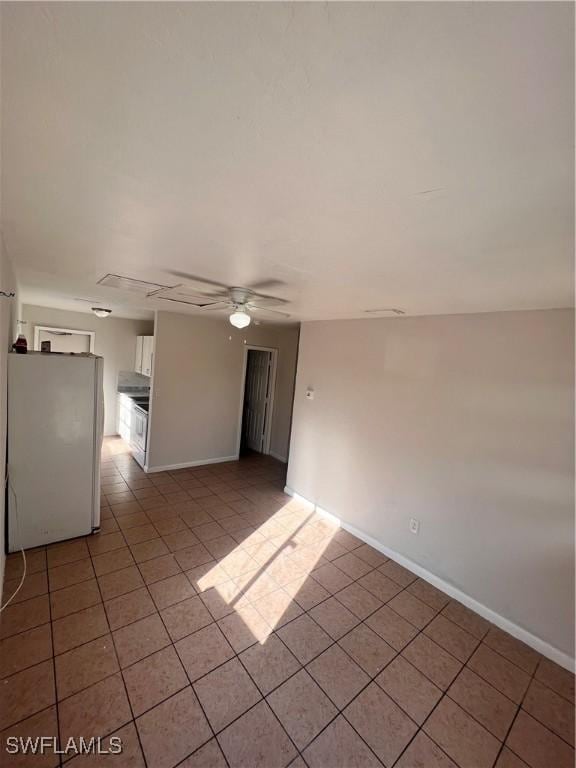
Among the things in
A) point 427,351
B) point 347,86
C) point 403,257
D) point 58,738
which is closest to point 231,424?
point 427,351

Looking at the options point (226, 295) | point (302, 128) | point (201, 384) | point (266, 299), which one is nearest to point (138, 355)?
point (201, 384)

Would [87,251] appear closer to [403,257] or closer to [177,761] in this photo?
[403,257]

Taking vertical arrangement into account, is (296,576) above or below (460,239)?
below

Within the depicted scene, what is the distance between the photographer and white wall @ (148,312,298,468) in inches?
178

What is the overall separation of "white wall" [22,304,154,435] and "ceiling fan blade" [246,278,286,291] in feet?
15.0

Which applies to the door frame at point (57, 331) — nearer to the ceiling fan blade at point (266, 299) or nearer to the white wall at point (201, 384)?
the white wall at point (201, 384)

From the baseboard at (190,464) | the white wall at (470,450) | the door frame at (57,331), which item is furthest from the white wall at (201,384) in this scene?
the door frame at (57,331)

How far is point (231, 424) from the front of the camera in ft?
17.5

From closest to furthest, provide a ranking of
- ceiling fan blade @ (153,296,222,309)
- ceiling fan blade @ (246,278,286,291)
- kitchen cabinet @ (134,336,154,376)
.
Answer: ceiling fan blade @ (246,278,286,291) < ceiling fan blade @ (153,296,222,309) < kitchen cabinet @ (134,336,154,376)

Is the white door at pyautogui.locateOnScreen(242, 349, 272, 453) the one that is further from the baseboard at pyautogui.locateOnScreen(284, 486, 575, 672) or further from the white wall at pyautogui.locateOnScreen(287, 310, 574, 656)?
the baseboard at pyautogui.locateOnScreen(284, 486, 575, 672)

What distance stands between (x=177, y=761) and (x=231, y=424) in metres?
4.06

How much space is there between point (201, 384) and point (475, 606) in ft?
13.5

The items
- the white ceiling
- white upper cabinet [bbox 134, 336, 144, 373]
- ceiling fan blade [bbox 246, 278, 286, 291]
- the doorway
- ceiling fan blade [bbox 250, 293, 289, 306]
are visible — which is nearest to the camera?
the white ceiling

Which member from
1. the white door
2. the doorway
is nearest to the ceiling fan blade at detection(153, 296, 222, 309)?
the doorway
